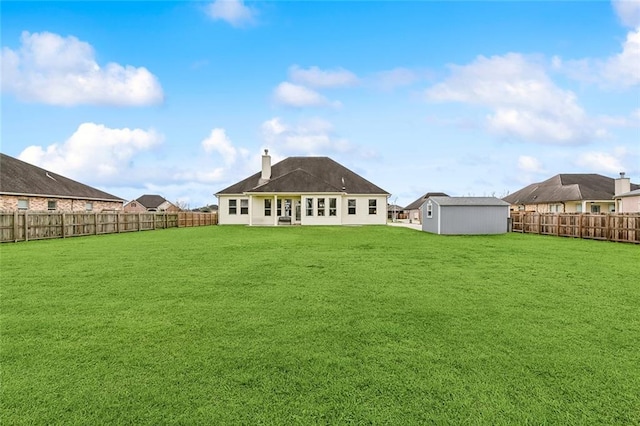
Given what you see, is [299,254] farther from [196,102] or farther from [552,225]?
[552,225]

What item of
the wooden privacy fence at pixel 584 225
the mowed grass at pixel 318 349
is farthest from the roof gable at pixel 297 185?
the mowed grass at pixel 318 349

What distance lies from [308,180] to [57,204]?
19384 millimetres

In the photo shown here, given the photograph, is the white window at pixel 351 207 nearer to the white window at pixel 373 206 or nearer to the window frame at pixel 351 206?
the window frame at pixel 351 206

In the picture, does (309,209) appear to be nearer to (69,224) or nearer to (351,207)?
(351,207)

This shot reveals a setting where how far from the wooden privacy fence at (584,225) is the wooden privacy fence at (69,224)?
88.1ft

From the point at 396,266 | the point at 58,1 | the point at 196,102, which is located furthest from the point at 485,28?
the point at 58,1

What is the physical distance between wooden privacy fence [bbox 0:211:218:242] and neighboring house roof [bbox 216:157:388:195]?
712 centimetres

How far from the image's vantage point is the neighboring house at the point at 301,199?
26.9m

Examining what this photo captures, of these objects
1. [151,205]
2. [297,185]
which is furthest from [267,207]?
[151,205]

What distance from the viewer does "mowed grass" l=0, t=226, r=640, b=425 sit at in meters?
2.57

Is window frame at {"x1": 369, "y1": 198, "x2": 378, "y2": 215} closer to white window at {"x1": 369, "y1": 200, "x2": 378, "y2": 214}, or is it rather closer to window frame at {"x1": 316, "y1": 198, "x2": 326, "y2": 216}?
white window at {"x1": 369, "y1": 200, "x2": 378, "y2": 214}

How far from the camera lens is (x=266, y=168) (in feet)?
100

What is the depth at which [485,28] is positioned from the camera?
609 inches

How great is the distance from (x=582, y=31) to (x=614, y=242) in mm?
10019
